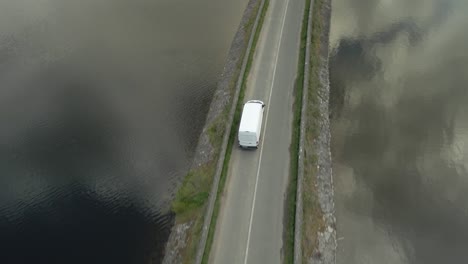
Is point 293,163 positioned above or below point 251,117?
below

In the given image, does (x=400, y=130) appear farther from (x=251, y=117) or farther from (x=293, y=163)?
(x=251, y=117)

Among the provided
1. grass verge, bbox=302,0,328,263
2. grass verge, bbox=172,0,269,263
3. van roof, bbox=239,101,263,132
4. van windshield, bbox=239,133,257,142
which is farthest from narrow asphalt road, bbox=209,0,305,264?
van roof, bbox=239,101,263,132

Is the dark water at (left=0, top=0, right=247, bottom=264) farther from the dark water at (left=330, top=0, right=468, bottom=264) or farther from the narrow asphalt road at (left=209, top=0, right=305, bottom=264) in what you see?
the dark water at (left=330, top=0, right=468, bottom=264)

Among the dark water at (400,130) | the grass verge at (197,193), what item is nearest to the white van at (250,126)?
the grass verge at (197,193)

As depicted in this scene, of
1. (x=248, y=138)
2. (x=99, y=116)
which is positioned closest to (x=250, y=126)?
(x=248, y=138)

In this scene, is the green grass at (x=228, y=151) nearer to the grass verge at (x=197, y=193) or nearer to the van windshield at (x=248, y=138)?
the grass verge at (x=197, y=193)

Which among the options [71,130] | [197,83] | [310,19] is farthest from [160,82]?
[310,19]

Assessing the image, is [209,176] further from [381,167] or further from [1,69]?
[1,69]

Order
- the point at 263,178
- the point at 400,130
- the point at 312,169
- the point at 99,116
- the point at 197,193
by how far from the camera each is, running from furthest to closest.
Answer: the point at 99,116, the point at 400,130, the point at 312,169, the point at 197,193, the point at 263,178
